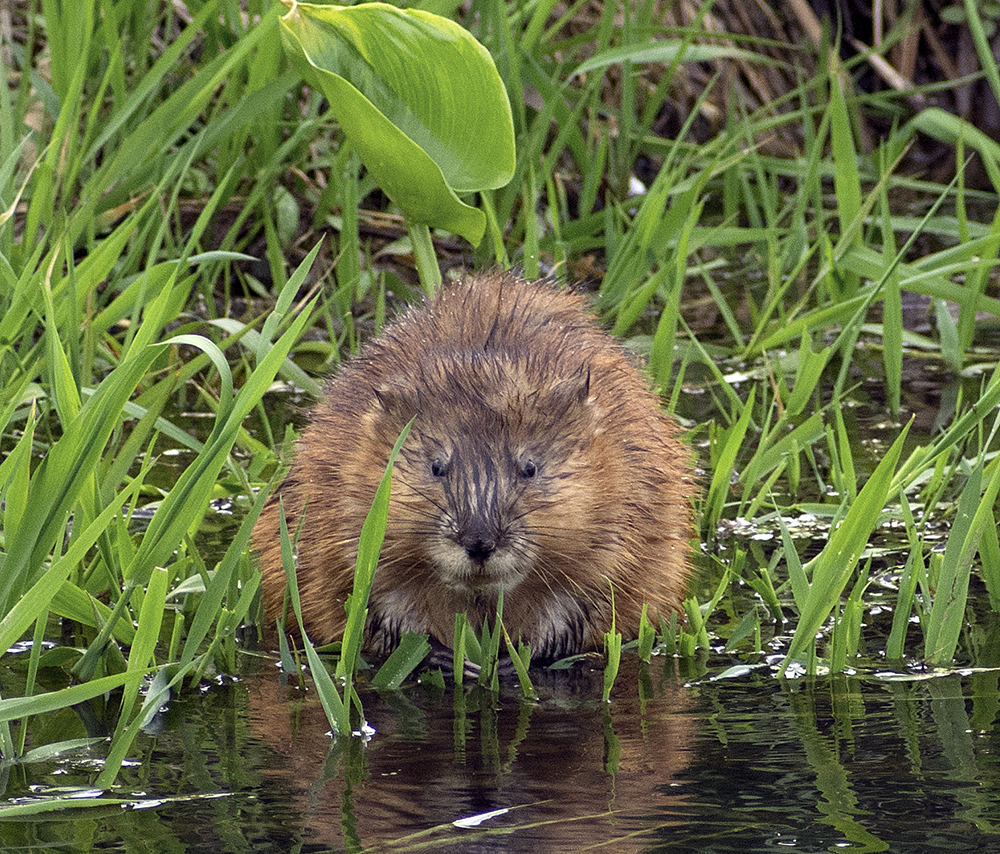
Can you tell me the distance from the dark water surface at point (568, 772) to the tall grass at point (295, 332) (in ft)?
0.33

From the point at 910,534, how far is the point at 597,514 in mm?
682

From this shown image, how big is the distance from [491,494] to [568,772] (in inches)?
31.1

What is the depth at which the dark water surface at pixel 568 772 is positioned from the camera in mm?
2131

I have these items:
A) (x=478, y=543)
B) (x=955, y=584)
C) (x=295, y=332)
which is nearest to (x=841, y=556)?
(x=955, y=584)

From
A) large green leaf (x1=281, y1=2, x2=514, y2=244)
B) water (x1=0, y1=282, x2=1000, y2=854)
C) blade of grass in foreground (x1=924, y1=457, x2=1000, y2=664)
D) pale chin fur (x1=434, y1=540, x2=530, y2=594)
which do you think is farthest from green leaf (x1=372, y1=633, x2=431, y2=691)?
large green leaf (x1=281, y1=2, x2=514, y2=244)

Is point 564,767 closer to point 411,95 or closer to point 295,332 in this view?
point 295,332

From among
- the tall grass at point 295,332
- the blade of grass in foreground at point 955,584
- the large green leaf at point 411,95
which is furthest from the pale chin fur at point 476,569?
the large green leaf at point 411,95

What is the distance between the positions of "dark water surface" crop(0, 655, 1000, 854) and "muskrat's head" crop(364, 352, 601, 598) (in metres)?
0.31

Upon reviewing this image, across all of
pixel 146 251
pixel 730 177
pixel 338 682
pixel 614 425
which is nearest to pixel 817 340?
pixel 730 177

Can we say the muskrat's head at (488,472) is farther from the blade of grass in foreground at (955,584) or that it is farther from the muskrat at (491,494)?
the blade of grass in foreground at (955,584)

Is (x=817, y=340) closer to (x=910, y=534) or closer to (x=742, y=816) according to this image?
(x=910, y=534)

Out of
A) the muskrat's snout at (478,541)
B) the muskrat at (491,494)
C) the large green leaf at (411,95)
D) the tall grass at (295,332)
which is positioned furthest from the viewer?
the large green leaf at (411,95)

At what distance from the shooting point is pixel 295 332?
8.58 feet

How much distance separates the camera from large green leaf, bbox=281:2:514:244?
3.38 metres
